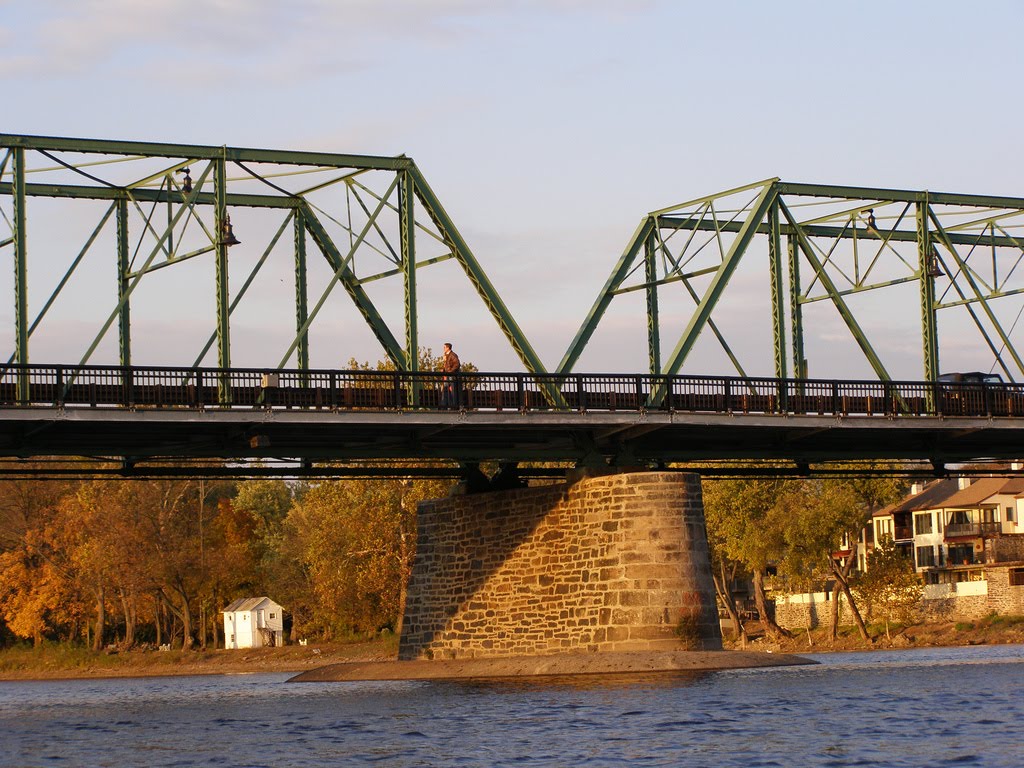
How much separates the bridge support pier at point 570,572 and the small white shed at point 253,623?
51.1 m

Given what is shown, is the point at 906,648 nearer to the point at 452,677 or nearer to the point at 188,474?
the point at 452,677

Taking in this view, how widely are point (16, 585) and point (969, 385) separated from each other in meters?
62.8

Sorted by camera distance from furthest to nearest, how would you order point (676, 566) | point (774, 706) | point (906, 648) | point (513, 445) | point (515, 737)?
point (906, 648) → point (513, 445) → point (676, 566) → point (774, 706) → point (515, 737)

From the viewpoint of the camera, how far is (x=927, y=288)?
5928cm

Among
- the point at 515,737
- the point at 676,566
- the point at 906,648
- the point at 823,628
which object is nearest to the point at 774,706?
the point at 515,737

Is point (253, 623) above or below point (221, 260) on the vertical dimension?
below

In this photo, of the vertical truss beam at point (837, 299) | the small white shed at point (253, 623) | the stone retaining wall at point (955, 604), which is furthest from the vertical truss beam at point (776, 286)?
the small white shed at point (253, 623)

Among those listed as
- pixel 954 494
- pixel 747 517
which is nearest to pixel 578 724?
pixel 747 517

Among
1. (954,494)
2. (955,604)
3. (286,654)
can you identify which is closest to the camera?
(286,654)

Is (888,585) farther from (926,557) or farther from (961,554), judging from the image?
(926,557)

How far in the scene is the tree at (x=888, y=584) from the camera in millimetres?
94625

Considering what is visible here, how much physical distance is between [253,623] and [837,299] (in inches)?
2427

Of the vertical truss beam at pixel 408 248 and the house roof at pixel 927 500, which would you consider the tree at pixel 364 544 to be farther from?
the house roof at pixel 927 500

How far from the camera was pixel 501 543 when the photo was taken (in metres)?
53.5
